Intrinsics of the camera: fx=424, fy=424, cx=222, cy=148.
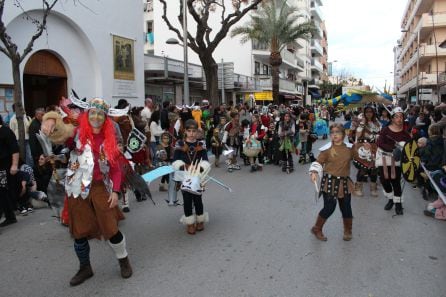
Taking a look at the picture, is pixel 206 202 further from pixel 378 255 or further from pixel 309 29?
pixel 309 29

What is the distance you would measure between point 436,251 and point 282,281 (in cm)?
211

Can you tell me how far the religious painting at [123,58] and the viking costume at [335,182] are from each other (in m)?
12.2

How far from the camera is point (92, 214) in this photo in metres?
4.07

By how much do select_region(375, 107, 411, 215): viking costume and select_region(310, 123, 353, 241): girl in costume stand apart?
158 centimetres

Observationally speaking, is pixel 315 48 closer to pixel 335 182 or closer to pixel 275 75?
pixel 275 75

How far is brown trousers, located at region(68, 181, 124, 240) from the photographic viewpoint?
4.00 metres

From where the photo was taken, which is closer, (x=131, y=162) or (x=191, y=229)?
(x=131, y=162)

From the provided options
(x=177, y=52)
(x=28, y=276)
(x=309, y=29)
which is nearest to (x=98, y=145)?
(x=28, y=276)

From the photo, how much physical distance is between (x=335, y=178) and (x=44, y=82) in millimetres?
12509

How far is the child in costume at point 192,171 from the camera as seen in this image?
220 inches

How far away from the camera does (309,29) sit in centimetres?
3378

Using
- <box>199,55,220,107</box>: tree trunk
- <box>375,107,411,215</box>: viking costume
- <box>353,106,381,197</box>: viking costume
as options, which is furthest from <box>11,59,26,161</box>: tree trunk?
<box>199,55,220,107</box>: tree trunk

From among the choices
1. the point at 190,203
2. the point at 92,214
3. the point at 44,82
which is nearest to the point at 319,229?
the point at 190,203

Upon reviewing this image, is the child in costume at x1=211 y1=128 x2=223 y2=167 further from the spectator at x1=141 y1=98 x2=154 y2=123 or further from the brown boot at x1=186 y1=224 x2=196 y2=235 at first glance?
the brown boot at x1=186 y1=224 x2=196 y2=235
